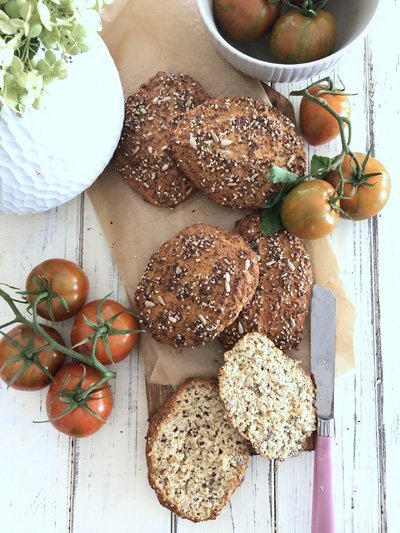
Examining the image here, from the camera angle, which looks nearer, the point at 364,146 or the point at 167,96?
the point at 167,96

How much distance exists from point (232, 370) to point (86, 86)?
861 millimetres

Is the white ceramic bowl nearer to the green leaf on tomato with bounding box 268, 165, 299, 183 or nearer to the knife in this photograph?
the green leaf on tomato with bounding box 268, 165, 299, 183

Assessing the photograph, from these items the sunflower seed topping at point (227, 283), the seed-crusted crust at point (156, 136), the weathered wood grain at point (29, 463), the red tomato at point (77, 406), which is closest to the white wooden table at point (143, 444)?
the weathered wood grain at point (29, 463)

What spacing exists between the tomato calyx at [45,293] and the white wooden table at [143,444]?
0.17 metres

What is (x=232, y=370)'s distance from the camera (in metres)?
1.70

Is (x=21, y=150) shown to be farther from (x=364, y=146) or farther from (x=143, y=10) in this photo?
(x=364, y=146)

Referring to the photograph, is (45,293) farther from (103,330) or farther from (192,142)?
(192,142)

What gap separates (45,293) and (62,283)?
2.6 inches

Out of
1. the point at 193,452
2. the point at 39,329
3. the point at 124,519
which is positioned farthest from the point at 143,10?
the point at 124,519

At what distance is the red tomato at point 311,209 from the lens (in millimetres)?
1636

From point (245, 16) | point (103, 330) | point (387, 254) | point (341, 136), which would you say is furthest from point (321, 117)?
point (103, 330)

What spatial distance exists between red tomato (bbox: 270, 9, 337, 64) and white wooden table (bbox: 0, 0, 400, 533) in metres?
0.20

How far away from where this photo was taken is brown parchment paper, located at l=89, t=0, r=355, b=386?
5.96 feet

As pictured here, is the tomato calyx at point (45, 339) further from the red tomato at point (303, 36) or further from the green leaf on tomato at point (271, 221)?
the red tomato at point (303, 36)
